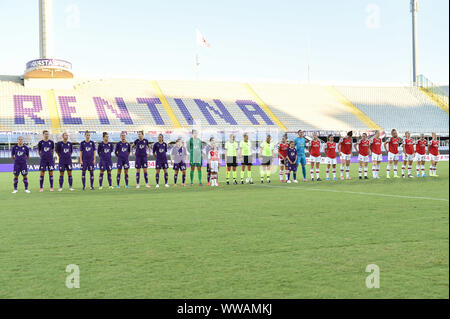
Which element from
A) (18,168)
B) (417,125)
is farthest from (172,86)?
(18,168)

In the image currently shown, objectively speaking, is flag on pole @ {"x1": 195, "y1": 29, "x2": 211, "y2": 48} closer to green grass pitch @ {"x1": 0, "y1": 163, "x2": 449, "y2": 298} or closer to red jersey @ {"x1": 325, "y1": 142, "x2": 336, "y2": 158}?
red jersey @ {"x1": 325, "y1": 142, "x2": 336, "y2": 158}

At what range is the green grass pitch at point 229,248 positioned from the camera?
385cm

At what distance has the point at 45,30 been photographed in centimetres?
3978

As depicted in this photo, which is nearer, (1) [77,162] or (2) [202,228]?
(2) [202,228]

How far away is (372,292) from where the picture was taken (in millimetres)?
3641

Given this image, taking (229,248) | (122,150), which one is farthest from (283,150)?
(229,248)

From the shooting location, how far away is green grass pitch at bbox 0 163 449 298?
385cm

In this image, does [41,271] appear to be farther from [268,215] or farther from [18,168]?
[18,168]

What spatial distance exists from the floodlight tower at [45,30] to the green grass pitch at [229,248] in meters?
32.9

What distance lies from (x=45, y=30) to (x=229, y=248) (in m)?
39.5
